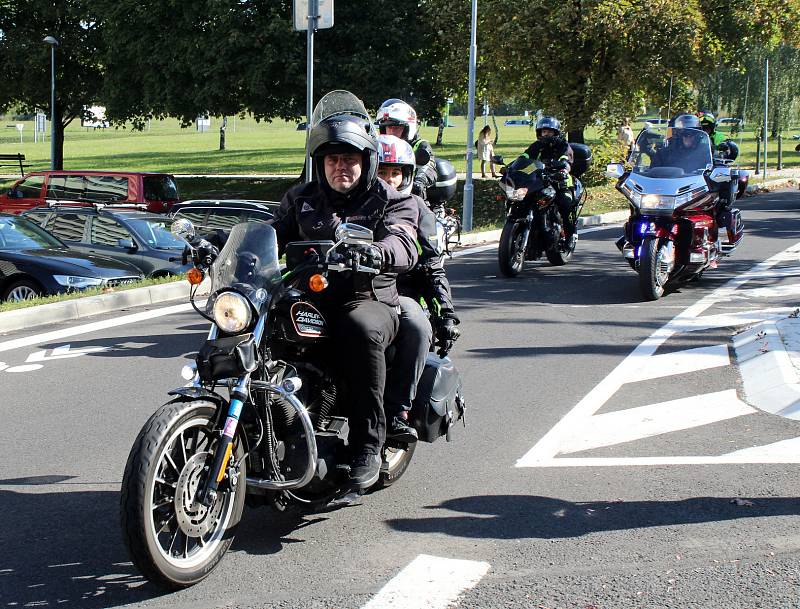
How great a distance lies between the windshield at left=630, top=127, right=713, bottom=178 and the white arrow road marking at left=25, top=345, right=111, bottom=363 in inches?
254

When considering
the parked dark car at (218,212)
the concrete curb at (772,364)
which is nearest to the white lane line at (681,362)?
the concrete curb at (772,364)

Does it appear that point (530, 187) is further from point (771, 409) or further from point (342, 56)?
point (342, 56)

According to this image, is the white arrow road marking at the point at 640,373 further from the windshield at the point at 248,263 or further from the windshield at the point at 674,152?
the windshield at the point at 248,263

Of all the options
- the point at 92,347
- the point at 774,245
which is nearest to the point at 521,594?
the point at 92,347

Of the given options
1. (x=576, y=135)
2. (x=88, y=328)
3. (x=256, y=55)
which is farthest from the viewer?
(x=576, y=135)

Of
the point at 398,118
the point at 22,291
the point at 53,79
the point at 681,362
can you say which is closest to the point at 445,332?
the point at 681,362

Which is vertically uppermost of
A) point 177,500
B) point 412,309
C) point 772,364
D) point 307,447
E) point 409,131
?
point 409,131

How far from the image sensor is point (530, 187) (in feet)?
45.1

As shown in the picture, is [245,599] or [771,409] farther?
[771,409]

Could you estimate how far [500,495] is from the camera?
18.1ft

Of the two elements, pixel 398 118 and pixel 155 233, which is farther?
pixel 155 233

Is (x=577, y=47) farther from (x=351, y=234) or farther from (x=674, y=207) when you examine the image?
(x=351, y=234)

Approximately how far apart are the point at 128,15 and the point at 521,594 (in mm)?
29019

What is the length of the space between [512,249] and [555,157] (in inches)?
61.3
